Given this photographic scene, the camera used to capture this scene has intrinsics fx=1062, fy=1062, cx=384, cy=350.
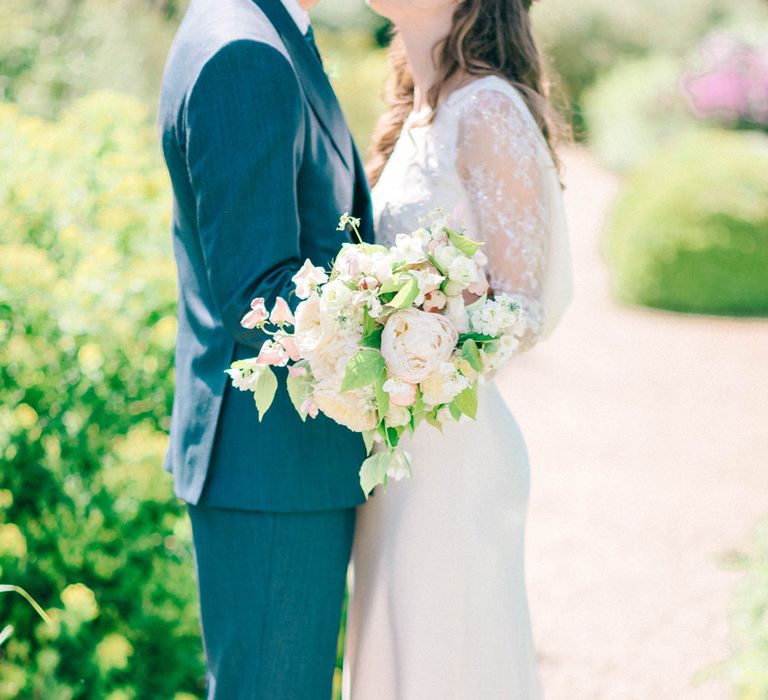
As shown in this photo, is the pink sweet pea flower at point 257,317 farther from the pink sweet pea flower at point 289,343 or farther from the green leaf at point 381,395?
the green leaf at point 381,395

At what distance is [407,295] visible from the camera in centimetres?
161

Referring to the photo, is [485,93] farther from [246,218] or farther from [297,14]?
[246,218]

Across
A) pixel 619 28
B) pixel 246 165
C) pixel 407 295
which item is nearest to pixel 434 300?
pixel 407 295

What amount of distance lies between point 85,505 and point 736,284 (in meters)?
7.84

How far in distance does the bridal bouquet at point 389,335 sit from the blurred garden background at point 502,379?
89cm

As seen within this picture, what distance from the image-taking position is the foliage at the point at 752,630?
2.92 meters

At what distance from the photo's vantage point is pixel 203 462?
6.70ft

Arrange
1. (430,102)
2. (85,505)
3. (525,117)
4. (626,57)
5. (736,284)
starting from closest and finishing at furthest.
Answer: (525,117), (430,102), (85,505), (736,284), (626,57)

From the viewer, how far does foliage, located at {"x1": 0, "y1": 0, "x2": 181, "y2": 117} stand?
692 cm

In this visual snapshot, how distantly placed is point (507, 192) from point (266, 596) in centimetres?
101

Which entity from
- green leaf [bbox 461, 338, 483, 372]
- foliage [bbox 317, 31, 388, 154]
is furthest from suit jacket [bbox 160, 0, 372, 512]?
foliage [bbox 317, 31, 388, 154]

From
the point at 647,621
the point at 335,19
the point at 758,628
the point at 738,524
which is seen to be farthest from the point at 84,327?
the point at 335,19

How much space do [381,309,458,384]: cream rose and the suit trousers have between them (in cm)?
55

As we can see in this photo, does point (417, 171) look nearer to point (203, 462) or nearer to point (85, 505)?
point (203, 462)
